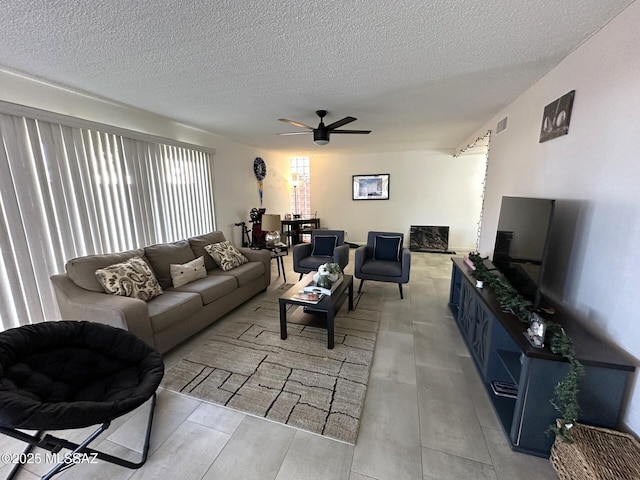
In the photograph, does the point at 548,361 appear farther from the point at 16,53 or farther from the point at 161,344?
the point at 16,53

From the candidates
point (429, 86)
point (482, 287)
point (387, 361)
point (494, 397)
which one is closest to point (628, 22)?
point (429, 86)

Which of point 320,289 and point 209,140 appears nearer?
point 320,289

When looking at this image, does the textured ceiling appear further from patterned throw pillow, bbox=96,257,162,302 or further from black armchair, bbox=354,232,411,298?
black armchair, bbox=354,232,411,298

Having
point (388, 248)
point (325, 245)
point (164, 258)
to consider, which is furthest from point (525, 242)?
point (164, 258)

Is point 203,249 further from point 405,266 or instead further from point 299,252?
point 405,266

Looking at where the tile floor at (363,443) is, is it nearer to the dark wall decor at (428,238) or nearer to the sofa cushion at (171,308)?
the sofa cushion at (171,308)

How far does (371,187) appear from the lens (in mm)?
6527

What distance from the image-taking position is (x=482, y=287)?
2215 millimetres

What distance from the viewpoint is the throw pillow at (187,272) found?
2809 millimetres

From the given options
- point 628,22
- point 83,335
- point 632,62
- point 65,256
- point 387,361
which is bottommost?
point 387,361

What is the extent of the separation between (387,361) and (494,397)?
763 millimetres

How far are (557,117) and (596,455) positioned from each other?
216 centimetres

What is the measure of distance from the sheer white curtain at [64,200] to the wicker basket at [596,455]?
3.81 m

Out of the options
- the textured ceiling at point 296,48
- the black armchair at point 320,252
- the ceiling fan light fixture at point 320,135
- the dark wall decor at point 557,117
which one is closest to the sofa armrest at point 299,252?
the black armchair at point 320,252
